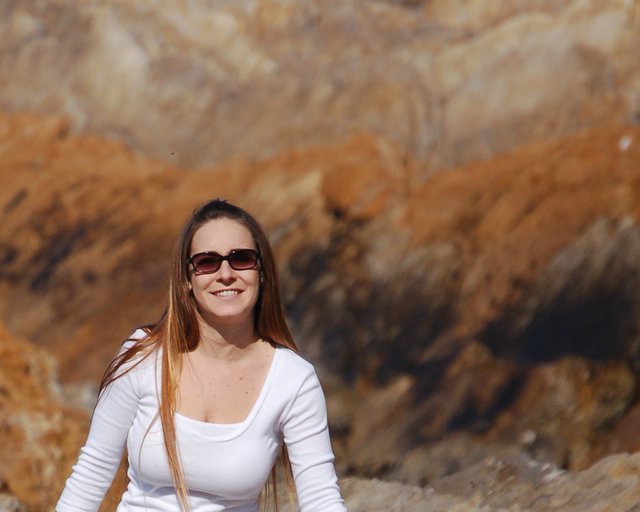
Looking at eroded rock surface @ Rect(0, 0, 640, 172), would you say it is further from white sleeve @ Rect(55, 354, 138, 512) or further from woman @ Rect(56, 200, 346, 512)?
white sleeve @ Rect(55, 354, 138, 512)

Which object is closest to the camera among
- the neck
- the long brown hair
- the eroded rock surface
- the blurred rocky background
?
the long brown hair

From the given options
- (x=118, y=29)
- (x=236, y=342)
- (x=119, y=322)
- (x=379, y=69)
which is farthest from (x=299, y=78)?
(x=236, y=342)

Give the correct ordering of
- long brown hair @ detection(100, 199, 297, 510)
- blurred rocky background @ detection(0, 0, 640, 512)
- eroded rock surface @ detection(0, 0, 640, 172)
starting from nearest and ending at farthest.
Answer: long brown hair @ detection(100, 199, 297, 510) < blurred rocky background @ detection(0, 0, 640, 512) < eroded rock surface @ detection(0, 0, 640, 172)

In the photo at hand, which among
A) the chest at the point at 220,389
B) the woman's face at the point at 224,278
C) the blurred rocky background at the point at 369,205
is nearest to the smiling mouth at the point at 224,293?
the woman's face at the point at 224,278

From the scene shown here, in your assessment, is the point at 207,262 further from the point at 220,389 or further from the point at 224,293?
the point at 220,389

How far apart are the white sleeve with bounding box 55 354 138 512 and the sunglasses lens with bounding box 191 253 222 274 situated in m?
0.19

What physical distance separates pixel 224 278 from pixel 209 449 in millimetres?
270

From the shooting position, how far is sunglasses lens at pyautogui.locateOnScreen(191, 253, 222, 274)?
1935 mm

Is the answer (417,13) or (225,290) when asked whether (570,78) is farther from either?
(225,290)

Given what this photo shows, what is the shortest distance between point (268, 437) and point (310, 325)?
1.86m

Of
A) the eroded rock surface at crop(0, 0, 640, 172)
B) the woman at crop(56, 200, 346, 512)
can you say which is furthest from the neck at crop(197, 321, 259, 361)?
the eroded rock surface at crop(0, 0, 640, 172)

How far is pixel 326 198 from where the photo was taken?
3.83 meters

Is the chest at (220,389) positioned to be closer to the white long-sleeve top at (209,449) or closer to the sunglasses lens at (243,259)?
the white long-sleeve top at (209,449)

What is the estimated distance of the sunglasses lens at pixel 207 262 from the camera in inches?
76.2
